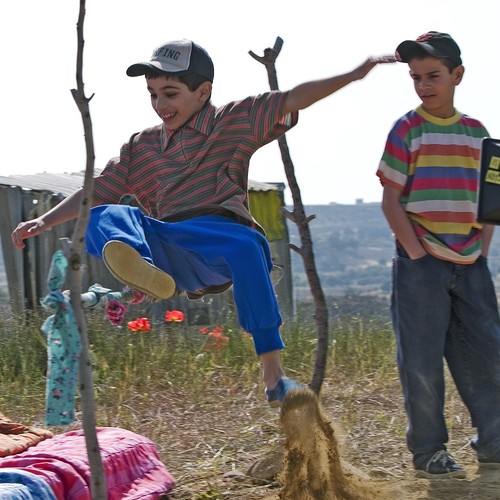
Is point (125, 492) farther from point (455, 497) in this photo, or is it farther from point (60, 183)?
point (60, 183)

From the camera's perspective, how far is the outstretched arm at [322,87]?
4.51 meters

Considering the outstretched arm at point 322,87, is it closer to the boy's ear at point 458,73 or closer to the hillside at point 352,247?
the boy's ear at point 458,73

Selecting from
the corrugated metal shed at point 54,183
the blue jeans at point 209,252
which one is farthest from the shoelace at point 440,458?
the corrugated metal shed at point 54,183

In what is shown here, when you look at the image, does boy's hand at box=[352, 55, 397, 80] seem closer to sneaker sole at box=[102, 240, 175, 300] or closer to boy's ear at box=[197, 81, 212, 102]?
boy's ear at box=[197, 81, 212, 102]

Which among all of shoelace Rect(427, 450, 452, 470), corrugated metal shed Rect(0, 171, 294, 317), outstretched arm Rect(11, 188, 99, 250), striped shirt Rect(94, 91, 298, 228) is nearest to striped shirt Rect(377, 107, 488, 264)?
striped shirt Rect(94, 91, 298, 228)

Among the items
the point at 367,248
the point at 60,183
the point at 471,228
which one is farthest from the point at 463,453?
the point at 367,248

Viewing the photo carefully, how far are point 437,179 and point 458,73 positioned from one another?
513mm

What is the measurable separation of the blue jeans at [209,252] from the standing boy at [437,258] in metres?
0.78

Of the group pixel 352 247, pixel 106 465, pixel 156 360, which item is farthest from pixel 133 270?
pixel 352 247

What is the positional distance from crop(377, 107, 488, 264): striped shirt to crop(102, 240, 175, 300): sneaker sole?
124cm

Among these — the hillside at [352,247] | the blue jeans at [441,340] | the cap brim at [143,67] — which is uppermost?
the cap brim at [143,67]

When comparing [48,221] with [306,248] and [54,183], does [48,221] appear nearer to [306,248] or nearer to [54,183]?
[306,248]

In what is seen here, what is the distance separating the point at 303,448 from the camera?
4762mm

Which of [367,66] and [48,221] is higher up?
[367,66]
